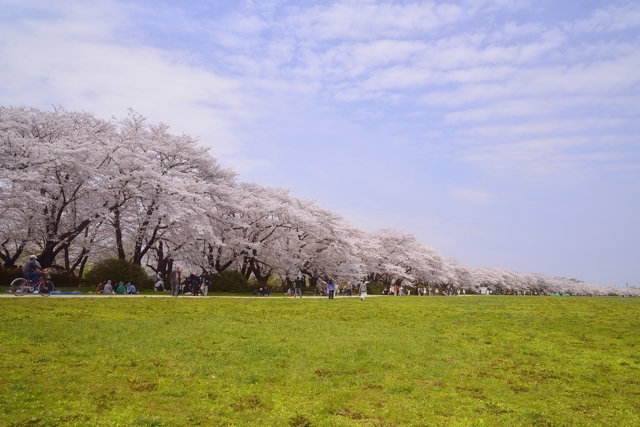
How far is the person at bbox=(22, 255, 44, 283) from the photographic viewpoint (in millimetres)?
26219

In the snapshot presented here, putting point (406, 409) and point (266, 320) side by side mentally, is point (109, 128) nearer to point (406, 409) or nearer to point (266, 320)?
point (266, 320)

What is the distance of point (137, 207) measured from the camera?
4278 cm

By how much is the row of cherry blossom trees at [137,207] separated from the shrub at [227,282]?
1863mm

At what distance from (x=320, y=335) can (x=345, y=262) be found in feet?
159

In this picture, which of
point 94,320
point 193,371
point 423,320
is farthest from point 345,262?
point 193,371

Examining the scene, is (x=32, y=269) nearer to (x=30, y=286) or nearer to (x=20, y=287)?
(x=30, y=286)

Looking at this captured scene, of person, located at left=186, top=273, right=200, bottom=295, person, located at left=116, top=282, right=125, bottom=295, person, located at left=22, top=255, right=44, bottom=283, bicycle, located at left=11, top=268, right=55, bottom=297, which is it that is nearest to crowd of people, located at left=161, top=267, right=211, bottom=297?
person, located at left=186, top=273, right=200, bottom=295

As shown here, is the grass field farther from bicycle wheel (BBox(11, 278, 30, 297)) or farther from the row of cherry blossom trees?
the row of cherry blossom trees

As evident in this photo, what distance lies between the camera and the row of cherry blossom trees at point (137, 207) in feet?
118

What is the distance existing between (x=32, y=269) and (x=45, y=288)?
5.37 ft

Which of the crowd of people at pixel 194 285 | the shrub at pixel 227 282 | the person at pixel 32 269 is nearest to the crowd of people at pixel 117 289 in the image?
the crowd of people at pixel 194 285

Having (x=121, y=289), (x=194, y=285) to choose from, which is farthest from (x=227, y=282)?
(x=121, y=289)

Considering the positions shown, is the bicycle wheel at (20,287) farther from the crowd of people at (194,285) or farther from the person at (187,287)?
the person at (187,287)

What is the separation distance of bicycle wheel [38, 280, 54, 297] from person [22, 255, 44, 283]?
562 mm
